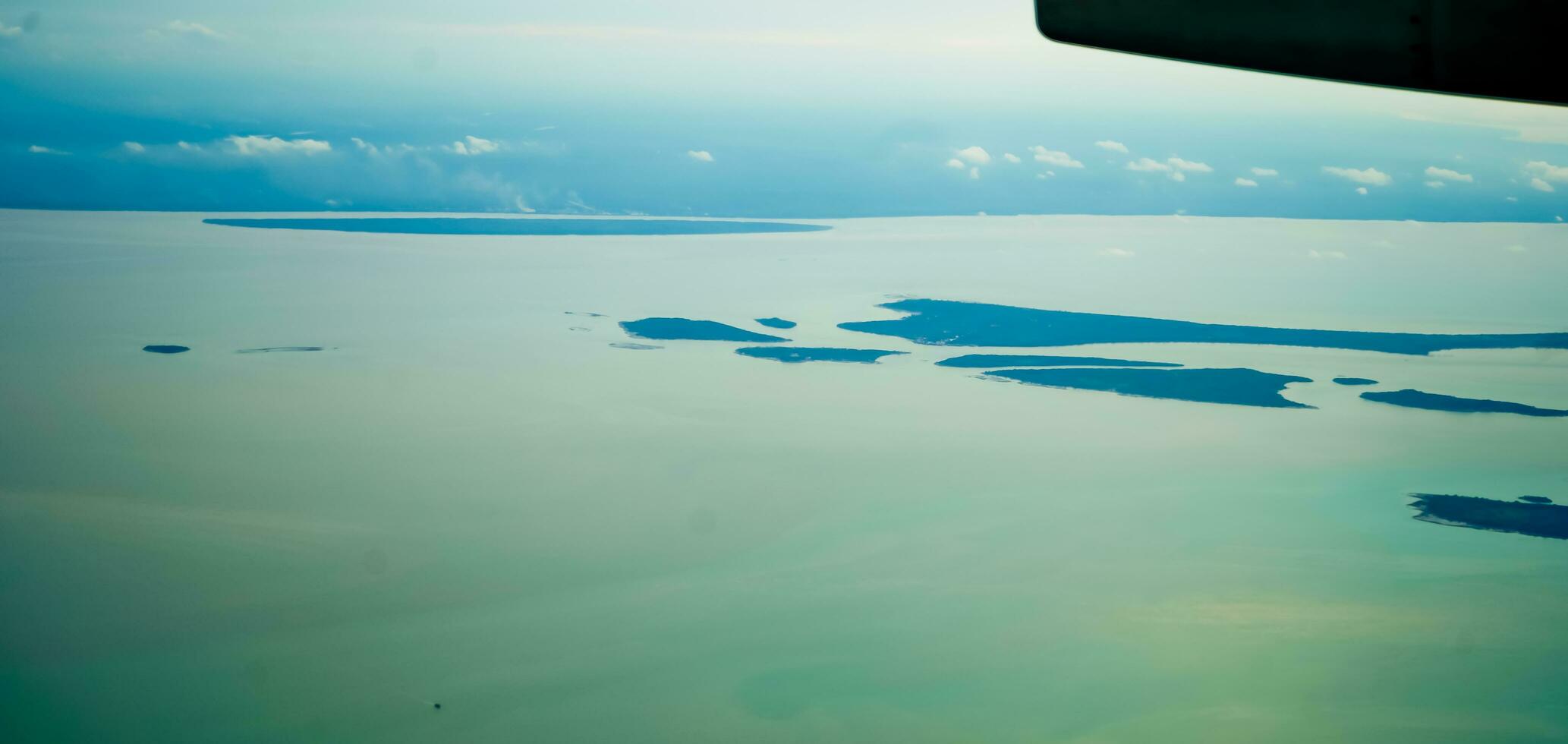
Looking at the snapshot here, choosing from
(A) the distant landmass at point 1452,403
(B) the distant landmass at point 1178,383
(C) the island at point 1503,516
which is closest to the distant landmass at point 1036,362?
(B) the distant landmass at point 1178,383

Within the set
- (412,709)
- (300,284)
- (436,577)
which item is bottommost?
(412,709)

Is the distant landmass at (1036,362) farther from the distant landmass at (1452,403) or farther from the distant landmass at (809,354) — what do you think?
the distant landmass at (1452,403)

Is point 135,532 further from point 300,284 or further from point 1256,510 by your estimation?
point 1256,510

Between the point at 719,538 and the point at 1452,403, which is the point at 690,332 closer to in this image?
the point at 719,538

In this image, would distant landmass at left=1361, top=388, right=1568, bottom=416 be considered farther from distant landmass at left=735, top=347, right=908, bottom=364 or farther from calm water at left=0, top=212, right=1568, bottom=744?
distant landmass at left=735, top=347, right=908, bottom=364

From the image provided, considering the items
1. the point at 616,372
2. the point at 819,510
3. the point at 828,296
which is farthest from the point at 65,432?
the point at 828,296
